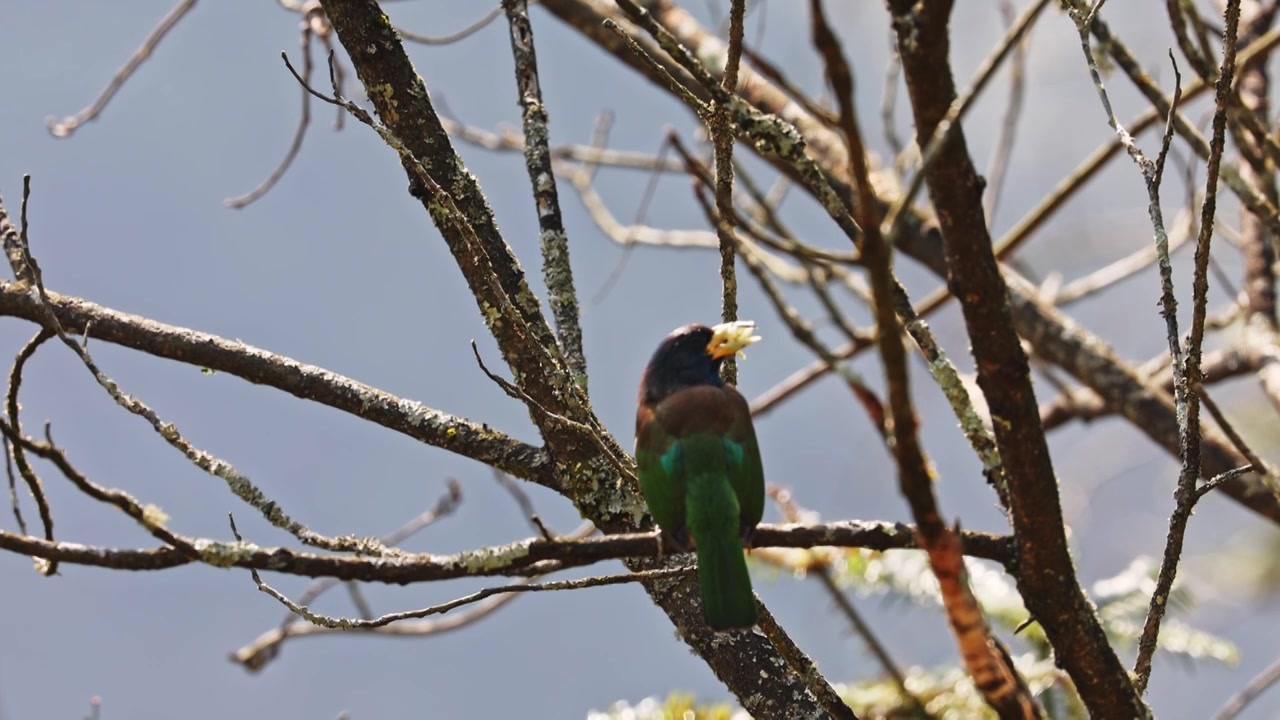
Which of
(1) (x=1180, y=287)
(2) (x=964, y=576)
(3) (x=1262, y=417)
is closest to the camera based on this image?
(2) (x=964, y=576)

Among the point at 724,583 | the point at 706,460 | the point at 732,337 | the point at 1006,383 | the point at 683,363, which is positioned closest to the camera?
the point at 1006,383

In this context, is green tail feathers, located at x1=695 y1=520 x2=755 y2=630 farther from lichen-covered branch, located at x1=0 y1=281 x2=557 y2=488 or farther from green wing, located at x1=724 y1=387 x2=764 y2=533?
lichen-covered branch, located at x1=0 y1=281 x2=557 y2=488

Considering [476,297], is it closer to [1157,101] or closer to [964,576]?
[964,576]

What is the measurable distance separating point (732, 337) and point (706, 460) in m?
0.42

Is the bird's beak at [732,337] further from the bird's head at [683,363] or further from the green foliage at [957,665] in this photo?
the green foliage at [957,665]

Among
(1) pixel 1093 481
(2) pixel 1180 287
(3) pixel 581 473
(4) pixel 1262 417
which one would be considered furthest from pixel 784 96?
(2) pixel 1180 287

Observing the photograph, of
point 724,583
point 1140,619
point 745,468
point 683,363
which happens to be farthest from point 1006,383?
point 1140,619

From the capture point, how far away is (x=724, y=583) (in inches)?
114

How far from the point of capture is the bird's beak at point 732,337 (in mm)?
3484

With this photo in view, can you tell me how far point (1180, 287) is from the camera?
13703 mm

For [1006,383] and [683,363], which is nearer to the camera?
[1006,383]

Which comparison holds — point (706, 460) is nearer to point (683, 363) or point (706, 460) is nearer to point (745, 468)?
point (745, 468)

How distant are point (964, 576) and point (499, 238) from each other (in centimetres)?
199

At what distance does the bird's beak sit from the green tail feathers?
26.3 inches
